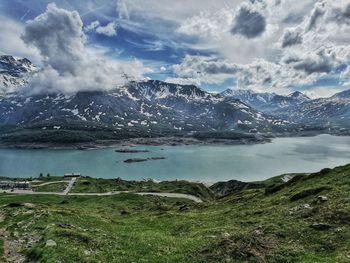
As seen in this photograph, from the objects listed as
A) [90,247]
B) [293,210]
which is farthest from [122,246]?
[293,210]

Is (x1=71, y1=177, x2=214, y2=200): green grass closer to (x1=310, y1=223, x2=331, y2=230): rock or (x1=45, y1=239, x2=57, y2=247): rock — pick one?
(x1=310, y1=223, x2=331, y2=230): rock

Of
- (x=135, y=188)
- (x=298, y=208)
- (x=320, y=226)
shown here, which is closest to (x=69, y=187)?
(x=135, y=188)

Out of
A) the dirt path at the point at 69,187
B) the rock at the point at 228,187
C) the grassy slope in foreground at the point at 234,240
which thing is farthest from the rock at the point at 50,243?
the rock at the point at 228,187

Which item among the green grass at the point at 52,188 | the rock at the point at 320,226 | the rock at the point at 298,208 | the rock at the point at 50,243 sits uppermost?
the rock at the point at 298,208

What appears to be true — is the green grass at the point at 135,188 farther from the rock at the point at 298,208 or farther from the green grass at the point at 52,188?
the rock at the point at 298,208

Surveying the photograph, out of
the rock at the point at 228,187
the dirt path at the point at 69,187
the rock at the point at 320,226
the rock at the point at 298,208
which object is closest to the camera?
the rock at the point at 320,226

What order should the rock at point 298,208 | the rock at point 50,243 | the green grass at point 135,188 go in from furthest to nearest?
the green grass at point 135,188 → the rock at point 298,208 → the rock at point 50,243

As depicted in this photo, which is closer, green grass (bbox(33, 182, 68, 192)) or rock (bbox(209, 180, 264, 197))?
green grass (bbox(33, 182, 68, 192))

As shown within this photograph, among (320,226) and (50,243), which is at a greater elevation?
(320,226)

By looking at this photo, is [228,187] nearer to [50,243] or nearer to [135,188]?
[135,188]

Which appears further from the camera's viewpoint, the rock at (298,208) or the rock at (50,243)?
the rock at (298,208)

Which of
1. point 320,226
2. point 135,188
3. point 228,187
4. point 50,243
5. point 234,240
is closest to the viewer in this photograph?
point 234,240

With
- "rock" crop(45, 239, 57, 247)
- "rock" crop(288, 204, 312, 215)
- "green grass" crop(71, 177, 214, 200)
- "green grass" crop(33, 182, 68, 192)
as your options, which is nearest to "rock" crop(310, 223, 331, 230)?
"rock" crop(288, 204, 312, 215)

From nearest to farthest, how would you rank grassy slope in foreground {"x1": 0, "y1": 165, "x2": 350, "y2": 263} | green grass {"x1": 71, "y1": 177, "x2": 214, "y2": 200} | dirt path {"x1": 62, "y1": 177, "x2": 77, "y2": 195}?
grassy slope in foreground {"x1": 0, "y1": 165, "x2": 350, "y2": 263}
dirt path {"x1": 62, "y1": 177, "x2": 77, "y2": 195}
green grass {"x1": 71, "y1": 177, "x2": 214, "y2": 200}
